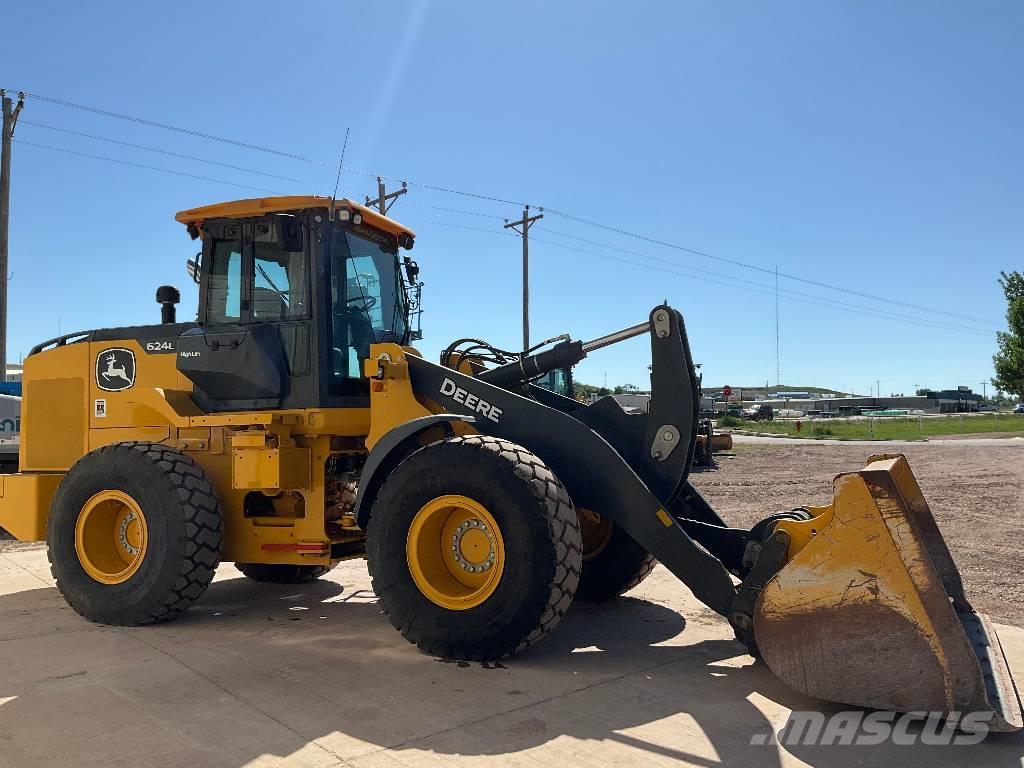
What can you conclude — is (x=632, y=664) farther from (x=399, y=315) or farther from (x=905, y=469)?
(x=399, y=315)

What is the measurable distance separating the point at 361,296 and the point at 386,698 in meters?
3.08

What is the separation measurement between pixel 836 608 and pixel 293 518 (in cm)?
381

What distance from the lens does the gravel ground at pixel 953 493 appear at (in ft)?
23.7

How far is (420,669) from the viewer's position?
15.5 ft

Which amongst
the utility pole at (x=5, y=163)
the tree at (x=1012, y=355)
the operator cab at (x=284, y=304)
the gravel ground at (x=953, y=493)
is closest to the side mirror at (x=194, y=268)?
the operator cab at (x=284, y=304)

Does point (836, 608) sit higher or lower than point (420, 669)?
higher

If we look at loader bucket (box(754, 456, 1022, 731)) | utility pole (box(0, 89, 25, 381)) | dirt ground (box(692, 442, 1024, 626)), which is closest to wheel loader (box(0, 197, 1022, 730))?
loader bucket (box(754, 456, 1022, 731))

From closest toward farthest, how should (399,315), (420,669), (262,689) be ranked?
(262,689) → (420,669) → (399,315)

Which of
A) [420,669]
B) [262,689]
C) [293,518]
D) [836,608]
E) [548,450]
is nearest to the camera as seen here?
[836,608]

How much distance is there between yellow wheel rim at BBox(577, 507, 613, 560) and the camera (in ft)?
19.9

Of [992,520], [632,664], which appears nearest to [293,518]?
[632,664]

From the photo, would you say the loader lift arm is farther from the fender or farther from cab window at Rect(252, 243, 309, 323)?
cab window at Rect(252, 243, 309, 323)

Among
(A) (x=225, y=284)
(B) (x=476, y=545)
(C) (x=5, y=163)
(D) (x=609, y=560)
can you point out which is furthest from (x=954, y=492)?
(C) (x=5, y=163)

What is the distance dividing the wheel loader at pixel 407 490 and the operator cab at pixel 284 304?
2cm
